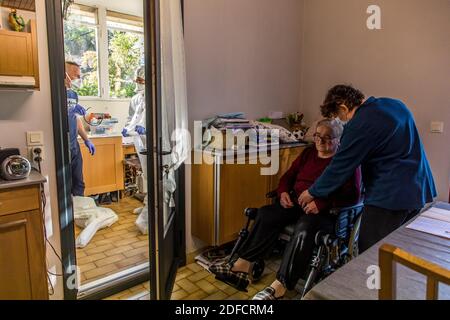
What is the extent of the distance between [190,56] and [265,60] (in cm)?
91

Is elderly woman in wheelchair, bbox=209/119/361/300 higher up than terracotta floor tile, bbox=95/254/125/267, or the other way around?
elderly woman in wheelchair, bbox=209/119/361/300

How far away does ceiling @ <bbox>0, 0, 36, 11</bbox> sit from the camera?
150 centimetres

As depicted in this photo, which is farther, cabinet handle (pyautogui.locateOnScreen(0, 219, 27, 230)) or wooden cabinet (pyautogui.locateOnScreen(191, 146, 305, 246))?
wooden cabinet (pyautogui.locateOnScreen(191, 146, 305, 246))

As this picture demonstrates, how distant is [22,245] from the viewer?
1469mm

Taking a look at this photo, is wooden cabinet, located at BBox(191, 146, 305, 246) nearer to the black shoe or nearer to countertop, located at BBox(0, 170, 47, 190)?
the black shoe

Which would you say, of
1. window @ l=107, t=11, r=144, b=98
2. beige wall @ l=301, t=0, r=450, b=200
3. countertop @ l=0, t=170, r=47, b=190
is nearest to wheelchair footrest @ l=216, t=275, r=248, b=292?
countertop @ l=0, t=170, r=47, b=190

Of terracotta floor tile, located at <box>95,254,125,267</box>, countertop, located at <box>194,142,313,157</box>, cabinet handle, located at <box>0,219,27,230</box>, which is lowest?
terracotta floor tile, located at <box>95,254,125,267</box>

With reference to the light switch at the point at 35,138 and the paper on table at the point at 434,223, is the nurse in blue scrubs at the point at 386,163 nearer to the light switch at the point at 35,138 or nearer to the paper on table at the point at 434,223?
the paper on table at the point at 434,223

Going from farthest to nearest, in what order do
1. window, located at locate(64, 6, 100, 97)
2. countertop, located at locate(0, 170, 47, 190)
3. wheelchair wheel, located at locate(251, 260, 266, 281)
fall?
1. window, located at locate(64, 6, 100, 97)
2. wheelchair wheel, located at locate(251, 260, 266, 281)
3. countertop, located at locate(0, 170, 47, 190)

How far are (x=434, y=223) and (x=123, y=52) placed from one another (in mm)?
4161

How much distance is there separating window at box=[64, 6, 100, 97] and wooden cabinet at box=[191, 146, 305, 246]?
96.1 inches

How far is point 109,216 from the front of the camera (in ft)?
10.6
